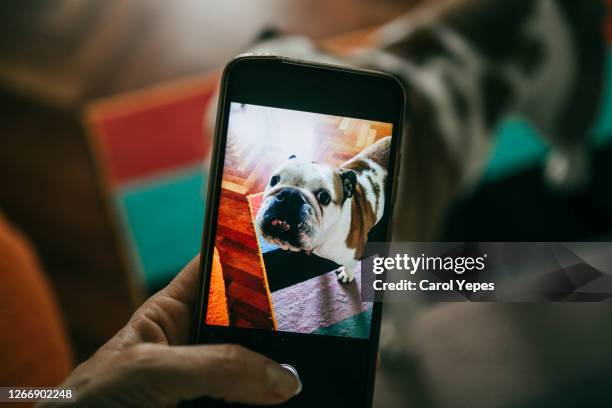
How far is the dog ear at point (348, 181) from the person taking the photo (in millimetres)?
560

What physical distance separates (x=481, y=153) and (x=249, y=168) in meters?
0.78

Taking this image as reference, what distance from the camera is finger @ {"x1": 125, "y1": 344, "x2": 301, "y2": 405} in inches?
18.4

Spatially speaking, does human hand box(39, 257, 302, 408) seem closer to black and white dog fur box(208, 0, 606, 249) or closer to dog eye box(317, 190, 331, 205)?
dog eye box(317, 190, 331, 205)

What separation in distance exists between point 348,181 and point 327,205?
38 millimetres

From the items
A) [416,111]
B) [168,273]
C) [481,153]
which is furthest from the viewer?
[168,273]

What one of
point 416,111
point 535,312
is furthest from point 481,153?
point 535,312

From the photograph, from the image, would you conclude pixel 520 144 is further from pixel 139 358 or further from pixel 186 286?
pixel 139 358

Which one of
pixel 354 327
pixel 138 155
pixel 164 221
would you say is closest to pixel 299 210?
pixel 354 327

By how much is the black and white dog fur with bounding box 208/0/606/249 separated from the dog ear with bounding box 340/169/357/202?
0.41 meters

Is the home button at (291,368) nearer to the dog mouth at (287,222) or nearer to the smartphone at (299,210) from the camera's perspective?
the smartphone at (299,210)

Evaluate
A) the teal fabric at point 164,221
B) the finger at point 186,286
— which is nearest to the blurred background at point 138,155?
the teal fabric at point 164,221

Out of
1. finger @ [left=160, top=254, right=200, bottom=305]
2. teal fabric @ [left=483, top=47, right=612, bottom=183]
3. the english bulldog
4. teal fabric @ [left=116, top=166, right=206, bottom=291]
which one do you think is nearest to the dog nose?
the english bulldog

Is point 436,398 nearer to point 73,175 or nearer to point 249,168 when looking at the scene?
point 249,168

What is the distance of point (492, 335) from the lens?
0.85m
